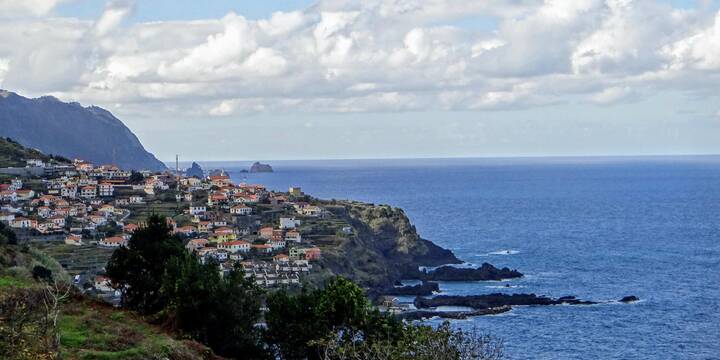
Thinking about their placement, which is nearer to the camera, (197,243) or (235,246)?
(197,243)

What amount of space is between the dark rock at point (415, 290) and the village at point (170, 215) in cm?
783

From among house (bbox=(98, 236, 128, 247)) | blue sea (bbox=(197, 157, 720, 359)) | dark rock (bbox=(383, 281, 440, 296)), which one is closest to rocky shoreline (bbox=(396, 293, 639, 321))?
blue sea (bbox=(197, 157, 720, 359))

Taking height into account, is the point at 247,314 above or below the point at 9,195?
below

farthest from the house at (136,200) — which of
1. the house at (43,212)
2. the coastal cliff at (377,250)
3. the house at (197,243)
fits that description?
the coastal cliff at (377,250)

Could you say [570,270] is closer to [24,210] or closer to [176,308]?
[24,210]

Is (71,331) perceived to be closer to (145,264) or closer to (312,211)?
(145,264)

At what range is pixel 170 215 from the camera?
9144 centimetres

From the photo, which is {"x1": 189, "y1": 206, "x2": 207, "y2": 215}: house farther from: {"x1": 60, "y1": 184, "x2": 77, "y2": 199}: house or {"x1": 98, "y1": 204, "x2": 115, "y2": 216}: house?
{"x1": 60, "y1": 184, "x2": 77, "y2": 199}: house

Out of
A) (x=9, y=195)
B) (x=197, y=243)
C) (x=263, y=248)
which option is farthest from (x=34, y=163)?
(x=263, y=248)

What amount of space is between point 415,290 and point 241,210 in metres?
32.2

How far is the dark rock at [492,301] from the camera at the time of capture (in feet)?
229

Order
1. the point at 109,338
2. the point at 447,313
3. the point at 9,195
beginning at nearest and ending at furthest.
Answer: the point at 109,338, the point at 447,313, the point at 9,195

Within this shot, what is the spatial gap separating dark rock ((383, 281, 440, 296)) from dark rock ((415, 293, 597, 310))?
15.9 feet

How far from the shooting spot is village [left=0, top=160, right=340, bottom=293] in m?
75.2
